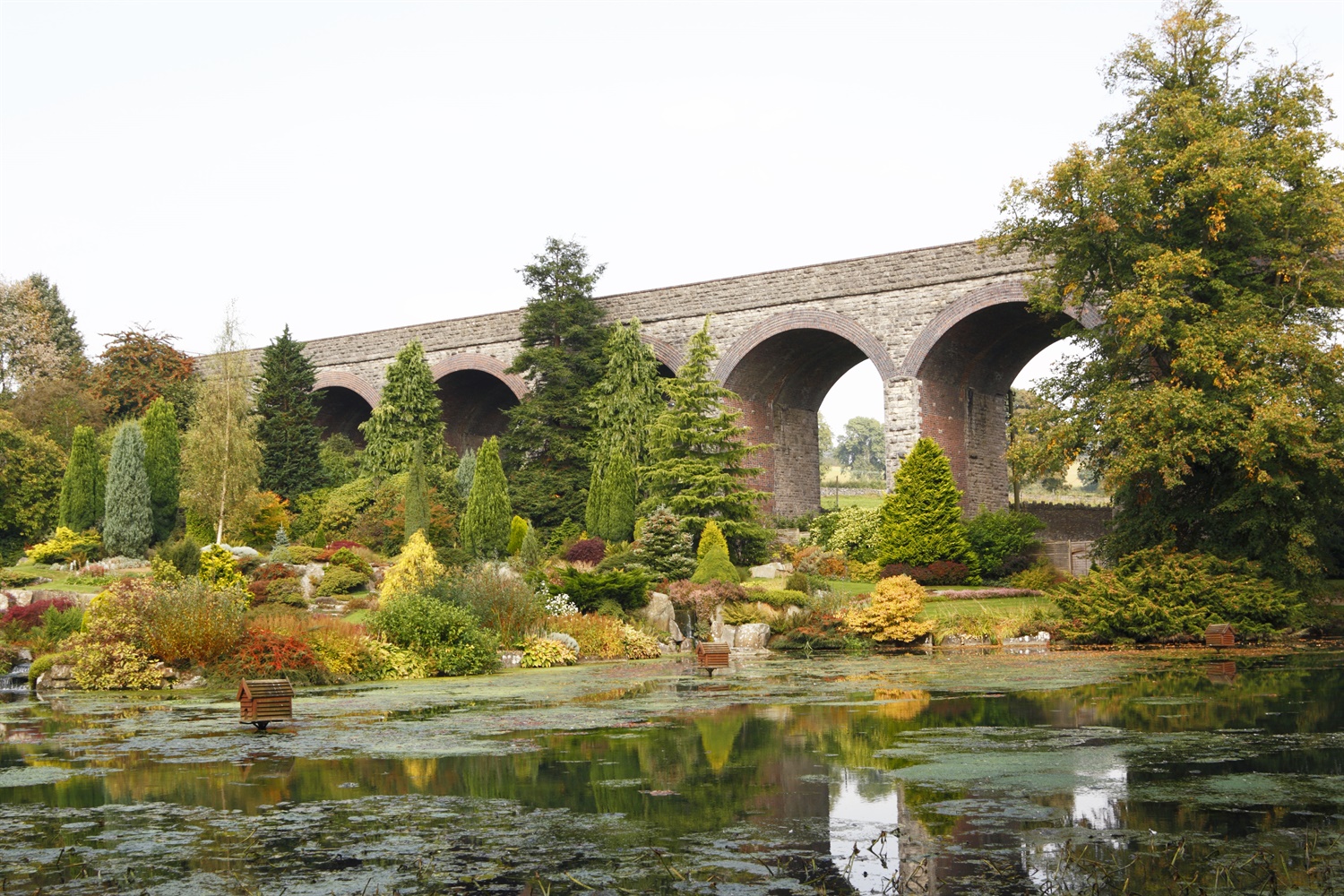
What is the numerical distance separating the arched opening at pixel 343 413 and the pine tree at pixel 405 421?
225 inches

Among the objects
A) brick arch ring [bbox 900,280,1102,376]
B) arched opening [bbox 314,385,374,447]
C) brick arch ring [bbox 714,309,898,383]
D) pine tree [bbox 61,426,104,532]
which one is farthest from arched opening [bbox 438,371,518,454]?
brick arch ring [bbox 900,280,1102,376]

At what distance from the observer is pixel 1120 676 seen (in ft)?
39.9

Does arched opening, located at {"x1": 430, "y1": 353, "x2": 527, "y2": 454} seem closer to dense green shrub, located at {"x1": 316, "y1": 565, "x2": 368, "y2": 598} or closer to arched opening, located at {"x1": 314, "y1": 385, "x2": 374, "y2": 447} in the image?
arched opening, located at {"x1": 314, "y1": 385, "x2": 374, "y2": 447}

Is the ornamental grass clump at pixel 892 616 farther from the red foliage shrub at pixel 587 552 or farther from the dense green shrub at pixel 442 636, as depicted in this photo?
the red foliage shrub at pixel 587 552

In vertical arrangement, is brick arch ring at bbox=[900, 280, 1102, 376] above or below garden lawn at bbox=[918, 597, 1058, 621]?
above

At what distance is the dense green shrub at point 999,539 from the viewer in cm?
2378

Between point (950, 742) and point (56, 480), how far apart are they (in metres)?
27.6

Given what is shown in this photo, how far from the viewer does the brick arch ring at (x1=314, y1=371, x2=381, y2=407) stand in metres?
35.3

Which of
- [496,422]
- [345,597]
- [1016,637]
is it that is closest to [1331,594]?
[1016,637]

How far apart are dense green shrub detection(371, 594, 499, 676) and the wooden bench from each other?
9.18ft

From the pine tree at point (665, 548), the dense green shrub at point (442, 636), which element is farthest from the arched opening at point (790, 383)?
the dense green shrub at point (442, 636)

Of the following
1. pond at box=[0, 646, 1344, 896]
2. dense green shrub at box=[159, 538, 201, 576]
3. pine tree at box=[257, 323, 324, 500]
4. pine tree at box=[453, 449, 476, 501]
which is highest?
pine tree at box=[257, 323, 324, 500]

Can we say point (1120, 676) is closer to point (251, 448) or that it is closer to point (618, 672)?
point (618, 672)

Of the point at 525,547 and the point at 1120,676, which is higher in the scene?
the point at 525,547
